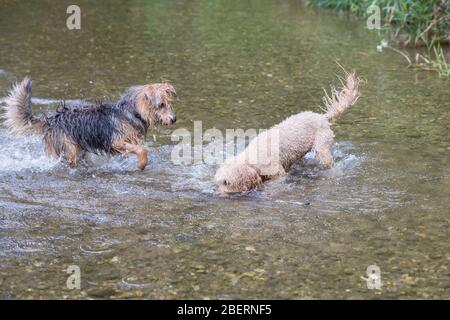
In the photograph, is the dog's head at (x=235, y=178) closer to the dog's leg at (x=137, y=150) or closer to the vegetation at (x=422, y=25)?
the dog's leg at (x=137, y=150)

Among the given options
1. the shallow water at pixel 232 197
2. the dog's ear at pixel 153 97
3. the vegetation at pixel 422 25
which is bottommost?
the shallow water at pixel 232 197

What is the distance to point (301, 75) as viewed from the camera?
10.2 metres

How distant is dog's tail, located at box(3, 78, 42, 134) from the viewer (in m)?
6.28

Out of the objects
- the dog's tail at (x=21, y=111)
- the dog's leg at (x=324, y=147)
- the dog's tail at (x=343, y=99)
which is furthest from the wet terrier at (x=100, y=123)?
the dog's tail at (x=343, y=99)

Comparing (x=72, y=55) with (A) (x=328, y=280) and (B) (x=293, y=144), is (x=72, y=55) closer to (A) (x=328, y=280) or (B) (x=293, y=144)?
(B) (x=293, y=144)

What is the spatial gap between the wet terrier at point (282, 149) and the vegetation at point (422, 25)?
375 centimetres

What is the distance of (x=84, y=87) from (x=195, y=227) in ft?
15.2

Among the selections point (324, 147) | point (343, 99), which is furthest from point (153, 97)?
point (343, 99)

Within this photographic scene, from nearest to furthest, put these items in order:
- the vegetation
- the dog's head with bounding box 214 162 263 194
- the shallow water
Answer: the shallow water → the dog's head with bounding box 214 162 263 194 → the vegetation

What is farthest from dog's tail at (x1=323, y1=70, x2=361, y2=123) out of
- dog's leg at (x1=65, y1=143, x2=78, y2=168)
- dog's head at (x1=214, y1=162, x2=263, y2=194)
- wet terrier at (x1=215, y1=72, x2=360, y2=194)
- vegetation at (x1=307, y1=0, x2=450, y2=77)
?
vegetation at (x1=307, y1=0, x2=450, y2=77)

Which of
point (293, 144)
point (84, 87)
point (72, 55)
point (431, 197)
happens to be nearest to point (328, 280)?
point (431, 197)

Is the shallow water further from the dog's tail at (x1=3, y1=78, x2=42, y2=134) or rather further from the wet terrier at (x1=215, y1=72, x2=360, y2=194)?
the dog's tail at (x1=3, y1=78, x2=42, y2=134)

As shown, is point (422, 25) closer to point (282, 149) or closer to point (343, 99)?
point (343, 99)

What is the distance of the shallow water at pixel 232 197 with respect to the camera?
448 cm
